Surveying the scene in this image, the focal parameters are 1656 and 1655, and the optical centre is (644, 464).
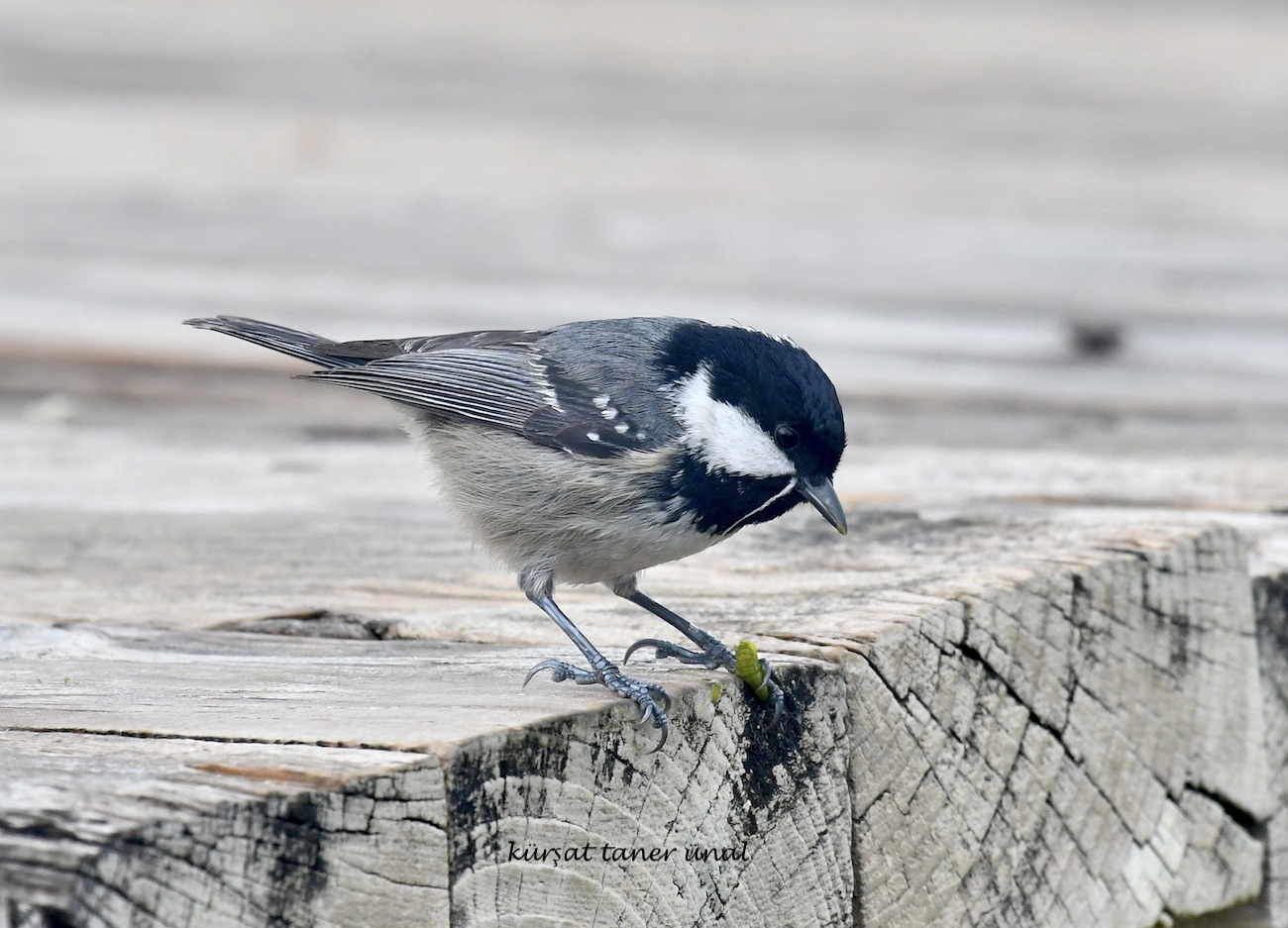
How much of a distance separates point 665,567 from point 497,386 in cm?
51

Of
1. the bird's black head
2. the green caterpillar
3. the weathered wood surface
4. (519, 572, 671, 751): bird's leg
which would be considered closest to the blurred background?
the weathered wood surface

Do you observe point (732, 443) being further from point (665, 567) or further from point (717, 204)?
point (717, 204)

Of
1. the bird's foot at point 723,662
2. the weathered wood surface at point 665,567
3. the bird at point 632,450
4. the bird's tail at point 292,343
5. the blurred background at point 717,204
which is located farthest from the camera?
the blurred background at point 717,204

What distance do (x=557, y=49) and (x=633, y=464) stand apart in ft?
21.4

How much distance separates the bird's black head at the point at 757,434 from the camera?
9.21 feet

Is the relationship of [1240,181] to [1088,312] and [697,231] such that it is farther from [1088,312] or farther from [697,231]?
[697,231]

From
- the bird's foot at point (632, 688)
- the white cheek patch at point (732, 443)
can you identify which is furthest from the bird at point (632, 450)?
the bird's foot at point (632, 688)

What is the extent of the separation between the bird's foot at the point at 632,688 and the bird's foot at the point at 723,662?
0.14 metres

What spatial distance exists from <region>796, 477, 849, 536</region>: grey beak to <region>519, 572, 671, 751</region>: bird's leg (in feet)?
1.52

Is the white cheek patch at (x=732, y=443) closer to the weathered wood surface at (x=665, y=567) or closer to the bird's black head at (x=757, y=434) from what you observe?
the bird's black head at (x=757, y=434)

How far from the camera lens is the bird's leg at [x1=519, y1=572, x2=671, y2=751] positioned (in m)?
2.20

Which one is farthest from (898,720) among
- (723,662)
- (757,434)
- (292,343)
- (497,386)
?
(292,343)

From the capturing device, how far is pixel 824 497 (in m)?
2.86

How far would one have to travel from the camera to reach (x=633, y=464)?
112 inches
